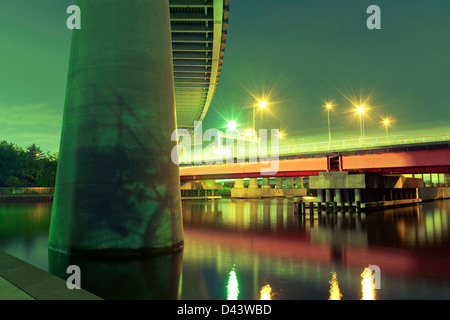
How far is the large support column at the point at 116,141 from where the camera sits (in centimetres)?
1117

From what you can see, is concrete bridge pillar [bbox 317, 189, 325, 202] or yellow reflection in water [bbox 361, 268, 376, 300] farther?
concrete bridge pillar [bbox 317, 189, 325, 202]

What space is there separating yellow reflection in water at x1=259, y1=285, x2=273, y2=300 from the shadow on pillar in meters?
1.82

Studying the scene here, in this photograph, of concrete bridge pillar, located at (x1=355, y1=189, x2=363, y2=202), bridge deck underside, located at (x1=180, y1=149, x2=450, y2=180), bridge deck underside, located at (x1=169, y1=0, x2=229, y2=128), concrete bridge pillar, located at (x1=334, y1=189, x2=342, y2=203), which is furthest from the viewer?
concrete bridge pillar, located at (x1=334, y1=189, x2=342, y2=203)

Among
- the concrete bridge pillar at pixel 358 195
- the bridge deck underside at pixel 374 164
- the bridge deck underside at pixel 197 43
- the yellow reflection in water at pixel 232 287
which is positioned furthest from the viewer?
the concrete bridge pillar at pixel 358 195

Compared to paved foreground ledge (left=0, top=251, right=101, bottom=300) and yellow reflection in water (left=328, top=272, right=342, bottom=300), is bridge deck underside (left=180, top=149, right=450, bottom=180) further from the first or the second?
paved foreground ledge (left=0, top=251, right=101, bottom=300)

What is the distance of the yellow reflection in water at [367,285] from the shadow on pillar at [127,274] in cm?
401

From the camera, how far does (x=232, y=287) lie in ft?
27.2

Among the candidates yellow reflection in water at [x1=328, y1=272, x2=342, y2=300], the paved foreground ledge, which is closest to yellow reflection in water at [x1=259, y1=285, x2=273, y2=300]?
yellow reflection in water at [x1=328, y1=272, x2=342, y2=300]

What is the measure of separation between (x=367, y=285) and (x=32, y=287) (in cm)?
722

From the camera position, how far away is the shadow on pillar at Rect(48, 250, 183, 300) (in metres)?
7.81

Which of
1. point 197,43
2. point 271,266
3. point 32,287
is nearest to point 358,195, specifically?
point 197,43

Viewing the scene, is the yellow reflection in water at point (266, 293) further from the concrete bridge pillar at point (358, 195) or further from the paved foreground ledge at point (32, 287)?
the concrete bridge pillar at point (358, 195)

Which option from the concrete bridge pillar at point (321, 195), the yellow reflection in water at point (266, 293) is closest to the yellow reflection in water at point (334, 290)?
the yellow reflection in water at point (266, 293)
